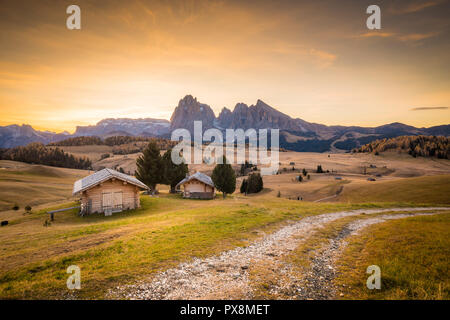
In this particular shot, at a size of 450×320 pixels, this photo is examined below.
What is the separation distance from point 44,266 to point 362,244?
18517mm

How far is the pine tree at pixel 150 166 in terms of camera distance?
4941cm

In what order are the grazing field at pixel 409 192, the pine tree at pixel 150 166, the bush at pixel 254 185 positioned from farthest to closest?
the bush at pixel 254 185 < the pine tree at pixel 150 166 < the grazing field at pixel 409 192

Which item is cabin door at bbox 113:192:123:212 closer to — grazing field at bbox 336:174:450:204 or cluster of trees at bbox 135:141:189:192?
cluster of trees at bbox 135:141:189:192

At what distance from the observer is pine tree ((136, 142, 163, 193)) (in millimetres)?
49406

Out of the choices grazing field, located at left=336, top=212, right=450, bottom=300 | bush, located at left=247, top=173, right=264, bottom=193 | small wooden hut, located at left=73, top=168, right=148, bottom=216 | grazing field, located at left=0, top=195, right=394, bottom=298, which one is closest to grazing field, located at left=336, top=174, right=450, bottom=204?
bush, located at left=247, top=173, right=264, bottom=193

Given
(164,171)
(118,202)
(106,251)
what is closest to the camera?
(106,251)

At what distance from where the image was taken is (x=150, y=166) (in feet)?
164

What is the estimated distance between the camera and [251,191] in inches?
3698

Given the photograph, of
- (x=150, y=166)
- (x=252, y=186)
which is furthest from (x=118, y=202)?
(x=252, y=186)

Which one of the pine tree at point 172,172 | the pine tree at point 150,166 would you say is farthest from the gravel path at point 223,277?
the pine tree at point 172,172

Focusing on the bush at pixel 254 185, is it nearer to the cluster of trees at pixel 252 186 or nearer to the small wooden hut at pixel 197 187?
the cluster of trees at pixel 252 186

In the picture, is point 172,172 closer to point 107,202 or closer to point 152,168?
point 152,168
